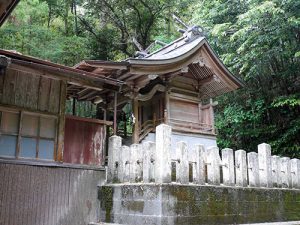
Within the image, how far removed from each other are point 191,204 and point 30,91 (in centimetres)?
478

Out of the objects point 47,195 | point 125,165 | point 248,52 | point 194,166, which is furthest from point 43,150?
point 248,52

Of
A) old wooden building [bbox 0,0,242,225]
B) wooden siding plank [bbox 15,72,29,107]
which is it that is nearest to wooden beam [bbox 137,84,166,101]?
old wooden building [bbox 0,0,242,225]

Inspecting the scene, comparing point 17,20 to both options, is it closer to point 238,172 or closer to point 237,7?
point 237,7

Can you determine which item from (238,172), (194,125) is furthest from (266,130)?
(238,172)

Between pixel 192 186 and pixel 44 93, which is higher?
pixel 44 93

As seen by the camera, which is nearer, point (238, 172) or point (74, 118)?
point (238, 172)

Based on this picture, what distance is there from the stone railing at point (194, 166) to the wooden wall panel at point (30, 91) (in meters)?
1.93

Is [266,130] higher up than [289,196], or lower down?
higher up

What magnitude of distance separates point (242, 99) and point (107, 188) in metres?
11.9

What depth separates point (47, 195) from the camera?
7.37 m

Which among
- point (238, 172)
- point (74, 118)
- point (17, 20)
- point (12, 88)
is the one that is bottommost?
point (238, 172)

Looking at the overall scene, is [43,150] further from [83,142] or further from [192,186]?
[192,186]

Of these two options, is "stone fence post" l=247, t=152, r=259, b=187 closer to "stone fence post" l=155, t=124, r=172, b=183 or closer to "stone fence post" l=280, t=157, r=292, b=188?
"stone fence post" l=280, t=157, r=292, b=188

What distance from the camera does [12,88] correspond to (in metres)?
7.66
